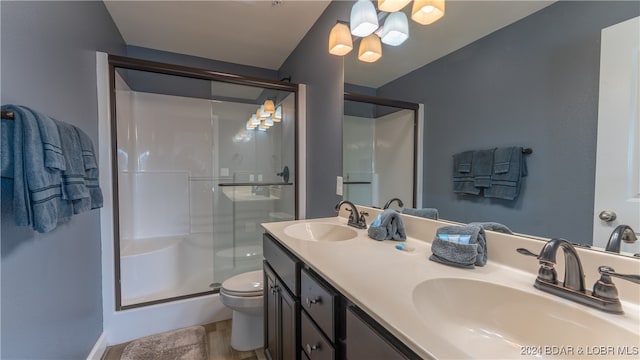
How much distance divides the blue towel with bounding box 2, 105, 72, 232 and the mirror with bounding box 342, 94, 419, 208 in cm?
140

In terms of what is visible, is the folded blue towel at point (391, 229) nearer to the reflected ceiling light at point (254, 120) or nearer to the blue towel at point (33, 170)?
the blue towel at point (33, 170)

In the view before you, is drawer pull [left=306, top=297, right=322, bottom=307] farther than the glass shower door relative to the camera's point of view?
No

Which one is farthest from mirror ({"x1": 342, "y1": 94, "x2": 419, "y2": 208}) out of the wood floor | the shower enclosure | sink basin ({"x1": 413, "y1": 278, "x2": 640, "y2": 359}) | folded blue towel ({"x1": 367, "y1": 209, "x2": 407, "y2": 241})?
the wood floor

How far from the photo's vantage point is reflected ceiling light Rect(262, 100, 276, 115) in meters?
2.54

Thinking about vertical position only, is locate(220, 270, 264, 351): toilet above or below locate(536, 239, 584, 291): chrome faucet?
below

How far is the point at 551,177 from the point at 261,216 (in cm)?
227

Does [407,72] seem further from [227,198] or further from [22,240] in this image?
[227,198]

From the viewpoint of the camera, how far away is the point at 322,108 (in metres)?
1.94

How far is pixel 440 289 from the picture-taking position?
71cm

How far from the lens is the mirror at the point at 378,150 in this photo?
128cm

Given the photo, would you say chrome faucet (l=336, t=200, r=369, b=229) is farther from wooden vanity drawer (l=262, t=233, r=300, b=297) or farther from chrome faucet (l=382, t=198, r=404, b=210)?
wooden vanity drawer (l=262, t=233, r=300, b=297)

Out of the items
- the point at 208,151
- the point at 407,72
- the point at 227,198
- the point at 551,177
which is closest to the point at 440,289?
the point at 551,177

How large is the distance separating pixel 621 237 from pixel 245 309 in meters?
1.73

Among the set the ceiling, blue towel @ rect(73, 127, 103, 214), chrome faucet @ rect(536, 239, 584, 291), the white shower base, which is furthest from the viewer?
the white shower base
